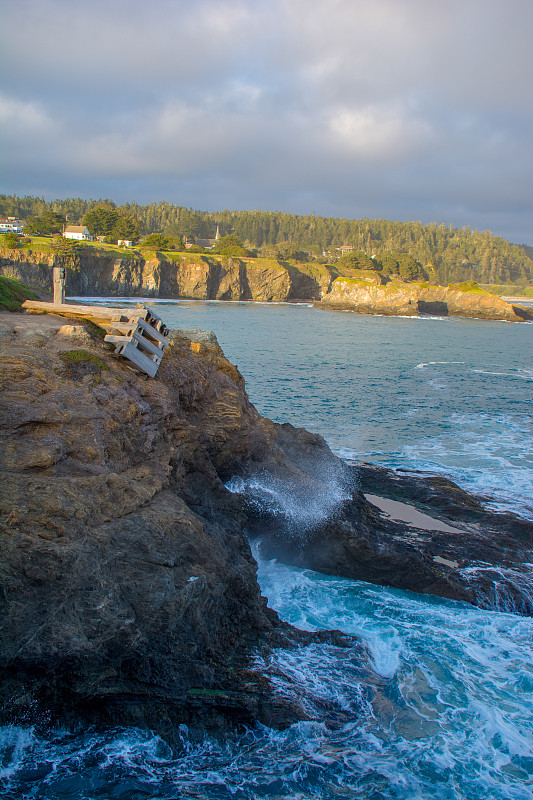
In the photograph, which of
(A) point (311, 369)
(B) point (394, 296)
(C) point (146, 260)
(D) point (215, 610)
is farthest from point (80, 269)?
(D) point (215, 610)

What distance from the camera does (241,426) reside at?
478 inches

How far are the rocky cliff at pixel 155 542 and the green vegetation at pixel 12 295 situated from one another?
122 centimetres

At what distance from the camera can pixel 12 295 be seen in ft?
40.1

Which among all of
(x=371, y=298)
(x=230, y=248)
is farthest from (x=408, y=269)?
(x=230, y=248)

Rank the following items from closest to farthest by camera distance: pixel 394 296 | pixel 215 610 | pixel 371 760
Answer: pixel 371 760, pixel 215 610, pixel 394 296

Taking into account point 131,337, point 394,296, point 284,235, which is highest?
point 284,235

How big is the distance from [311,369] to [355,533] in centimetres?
2331

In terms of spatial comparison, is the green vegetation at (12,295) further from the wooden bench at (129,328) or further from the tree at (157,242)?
the tree at (157,242)

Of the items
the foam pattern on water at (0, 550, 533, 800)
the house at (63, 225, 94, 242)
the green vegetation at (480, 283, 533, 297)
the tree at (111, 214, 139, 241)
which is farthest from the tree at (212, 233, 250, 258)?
the foam pattern on water at (0, 550, 533, 800)

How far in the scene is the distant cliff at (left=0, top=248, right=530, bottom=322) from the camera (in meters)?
84.6

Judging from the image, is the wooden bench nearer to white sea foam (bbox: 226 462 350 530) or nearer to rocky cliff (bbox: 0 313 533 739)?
rocky cliff (bbox: 0 313 533 739)

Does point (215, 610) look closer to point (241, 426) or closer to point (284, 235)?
point (241, 426)

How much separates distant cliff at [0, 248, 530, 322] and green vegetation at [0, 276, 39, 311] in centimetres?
7136

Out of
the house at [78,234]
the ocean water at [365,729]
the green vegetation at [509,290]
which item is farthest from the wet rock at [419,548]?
the green vegetation at [509,290]
